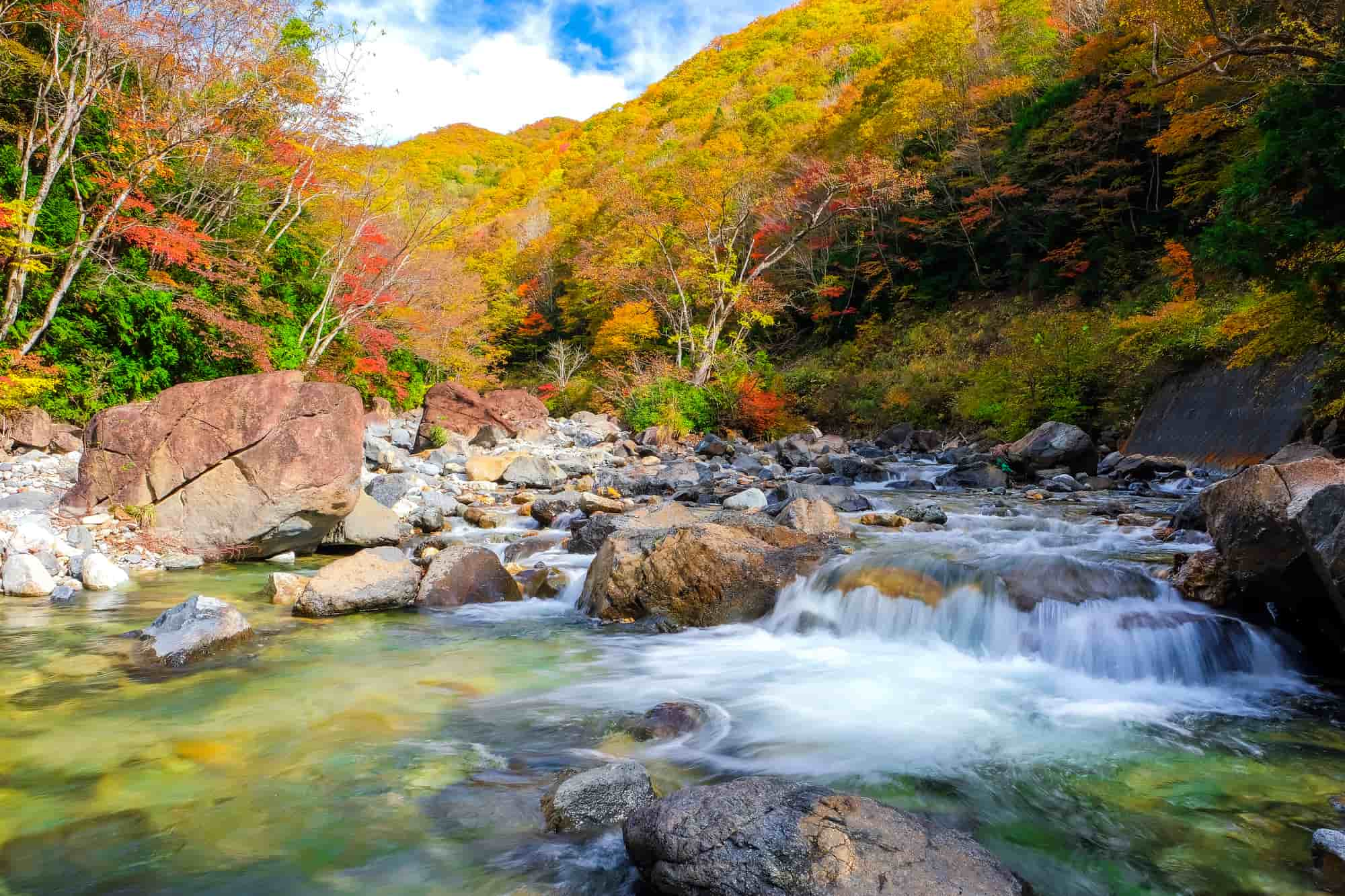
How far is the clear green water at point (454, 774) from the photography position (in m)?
2.39

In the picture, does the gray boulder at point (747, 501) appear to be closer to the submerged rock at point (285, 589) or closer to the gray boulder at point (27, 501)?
the submerged rock at point (285, 589)

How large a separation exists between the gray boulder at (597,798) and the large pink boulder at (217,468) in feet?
17.0

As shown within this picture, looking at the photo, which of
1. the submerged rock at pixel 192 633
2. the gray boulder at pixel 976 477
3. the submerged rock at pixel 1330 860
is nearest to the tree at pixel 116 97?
the submerged rock at pixel 192 633

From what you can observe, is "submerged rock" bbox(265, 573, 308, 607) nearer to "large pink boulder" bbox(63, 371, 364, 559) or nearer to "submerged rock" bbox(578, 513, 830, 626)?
"large pink boulder" bbox(63, 371, 364, 559)

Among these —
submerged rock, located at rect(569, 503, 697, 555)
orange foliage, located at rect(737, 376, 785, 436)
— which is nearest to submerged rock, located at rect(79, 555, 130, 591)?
submerged rock, located at rect(569, 503, 697, 555)

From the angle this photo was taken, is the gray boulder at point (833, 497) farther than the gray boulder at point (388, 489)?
No

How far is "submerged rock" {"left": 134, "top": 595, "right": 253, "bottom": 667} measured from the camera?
425 cm

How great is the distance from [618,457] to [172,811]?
1243cm

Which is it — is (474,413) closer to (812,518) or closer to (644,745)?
(812,518)

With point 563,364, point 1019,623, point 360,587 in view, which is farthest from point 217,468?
point 563,364

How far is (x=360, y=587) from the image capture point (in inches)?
222

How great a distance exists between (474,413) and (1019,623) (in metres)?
16.1

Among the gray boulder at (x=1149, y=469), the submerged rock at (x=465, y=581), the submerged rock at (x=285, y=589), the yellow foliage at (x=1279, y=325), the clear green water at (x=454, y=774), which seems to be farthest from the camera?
the gray boulder at (x=1149, y=469)

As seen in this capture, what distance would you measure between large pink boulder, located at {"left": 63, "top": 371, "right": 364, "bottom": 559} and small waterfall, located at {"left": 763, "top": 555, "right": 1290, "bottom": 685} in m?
4.66
